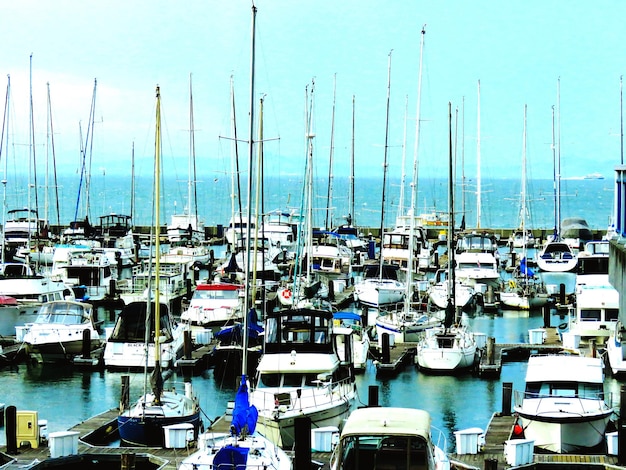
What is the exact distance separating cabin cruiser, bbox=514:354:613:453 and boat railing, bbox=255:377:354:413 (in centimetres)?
443

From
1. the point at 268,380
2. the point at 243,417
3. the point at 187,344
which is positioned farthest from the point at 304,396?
the point at 187,344

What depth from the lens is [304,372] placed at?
29.5 meters

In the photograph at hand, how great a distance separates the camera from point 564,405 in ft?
92.2

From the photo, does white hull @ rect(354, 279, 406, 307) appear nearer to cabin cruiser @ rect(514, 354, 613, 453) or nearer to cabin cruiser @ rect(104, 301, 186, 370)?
cabin cruiser @ rect(104, 301, 186, 370)

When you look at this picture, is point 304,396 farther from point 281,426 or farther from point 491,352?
point 491,352

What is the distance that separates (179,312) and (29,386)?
60.2 feet

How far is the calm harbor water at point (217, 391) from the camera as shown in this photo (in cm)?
3534

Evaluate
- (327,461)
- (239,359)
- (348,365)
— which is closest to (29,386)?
(239,359)

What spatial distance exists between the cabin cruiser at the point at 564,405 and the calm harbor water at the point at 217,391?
424 cm

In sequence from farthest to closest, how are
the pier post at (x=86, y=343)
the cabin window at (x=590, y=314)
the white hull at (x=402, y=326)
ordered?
the white hull at (x=402, y=326) < the cabin window at (x=590, y=314) < the pier post at (x=86, y=343)

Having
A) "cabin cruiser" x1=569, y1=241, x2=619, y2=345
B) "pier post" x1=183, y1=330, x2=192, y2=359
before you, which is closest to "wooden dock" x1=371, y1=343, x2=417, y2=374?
"cabin cruiser" x1=569, y1=241, x2=619, y2=345

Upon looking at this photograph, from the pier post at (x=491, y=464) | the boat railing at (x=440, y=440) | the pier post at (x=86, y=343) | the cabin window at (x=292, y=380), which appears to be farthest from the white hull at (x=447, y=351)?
the pier post at (x=491, y=464)

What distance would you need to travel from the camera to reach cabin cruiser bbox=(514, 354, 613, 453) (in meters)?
27.1

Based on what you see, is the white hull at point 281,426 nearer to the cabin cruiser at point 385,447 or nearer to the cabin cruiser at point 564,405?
the cabin cruiser at point 564,405
